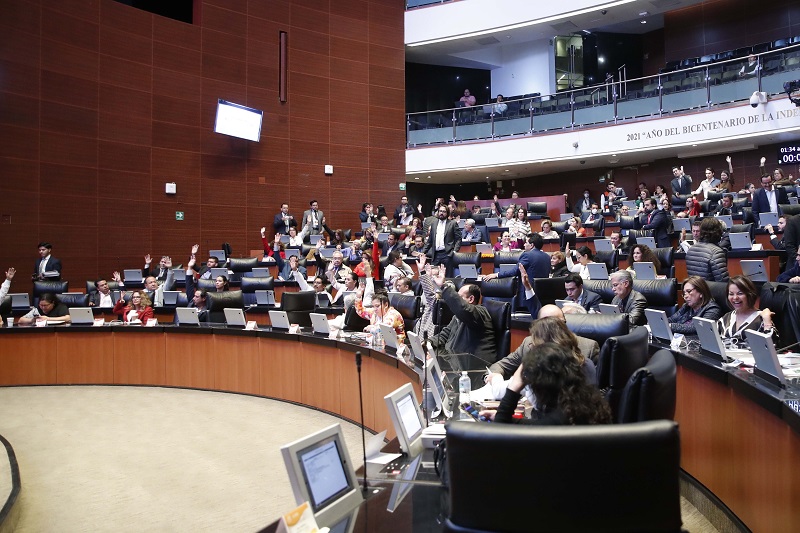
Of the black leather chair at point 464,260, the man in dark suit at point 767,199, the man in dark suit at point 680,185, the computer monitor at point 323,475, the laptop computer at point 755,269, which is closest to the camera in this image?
the computer monitor at point 323,475

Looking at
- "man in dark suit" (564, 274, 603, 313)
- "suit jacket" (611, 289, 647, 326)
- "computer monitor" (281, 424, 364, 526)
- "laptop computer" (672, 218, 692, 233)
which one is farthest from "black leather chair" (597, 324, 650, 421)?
"laptop computer" (672, 218, 692, 233)

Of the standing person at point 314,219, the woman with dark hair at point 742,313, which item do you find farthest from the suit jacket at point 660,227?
the standing person at point 314,219

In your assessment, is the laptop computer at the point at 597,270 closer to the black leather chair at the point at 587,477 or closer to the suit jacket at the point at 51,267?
the black leather chair at the point at 587,477

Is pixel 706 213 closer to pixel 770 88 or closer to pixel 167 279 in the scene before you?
pixel 770 88

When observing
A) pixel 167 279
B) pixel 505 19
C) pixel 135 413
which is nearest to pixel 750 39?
pixel 505 19

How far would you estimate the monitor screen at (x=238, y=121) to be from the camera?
42.8ft

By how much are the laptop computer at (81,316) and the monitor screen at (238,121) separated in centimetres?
588

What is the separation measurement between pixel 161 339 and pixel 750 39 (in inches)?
612

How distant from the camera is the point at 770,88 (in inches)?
512

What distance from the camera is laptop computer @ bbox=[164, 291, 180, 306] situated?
9.37 meters

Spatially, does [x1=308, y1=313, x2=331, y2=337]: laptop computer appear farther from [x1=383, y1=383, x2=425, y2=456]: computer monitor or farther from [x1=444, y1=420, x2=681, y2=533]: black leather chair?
[x1=444, y1=420, x2=681, y2=533]: black leather chair

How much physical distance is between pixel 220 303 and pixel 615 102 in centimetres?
1072

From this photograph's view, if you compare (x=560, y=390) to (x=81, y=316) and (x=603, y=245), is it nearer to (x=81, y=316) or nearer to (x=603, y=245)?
(x=81, y=316)

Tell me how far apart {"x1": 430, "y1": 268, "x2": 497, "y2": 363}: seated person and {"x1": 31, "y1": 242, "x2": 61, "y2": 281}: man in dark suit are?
7.70 m
